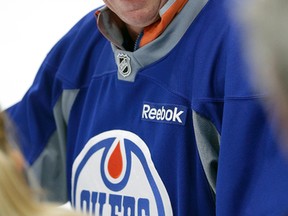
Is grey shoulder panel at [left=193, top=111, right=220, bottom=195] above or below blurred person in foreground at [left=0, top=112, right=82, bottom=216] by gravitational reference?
below

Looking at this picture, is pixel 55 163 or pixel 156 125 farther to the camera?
pixel 55 163

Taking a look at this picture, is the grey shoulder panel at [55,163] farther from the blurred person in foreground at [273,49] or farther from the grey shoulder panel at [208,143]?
the blurred person in foreground at [273,49]

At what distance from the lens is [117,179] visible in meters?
1.08

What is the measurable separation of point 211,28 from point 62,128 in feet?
1.19

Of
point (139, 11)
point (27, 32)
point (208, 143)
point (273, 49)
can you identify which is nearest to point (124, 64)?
point (139, 11)

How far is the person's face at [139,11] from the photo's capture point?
1.04 meters

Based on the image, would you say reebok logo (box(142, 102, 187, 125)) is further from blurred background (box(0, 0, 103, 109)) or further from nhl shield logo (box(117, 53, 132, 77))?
blurred background (box(0, 0, 103, 109))

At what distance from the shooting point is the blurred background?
6.24 ft

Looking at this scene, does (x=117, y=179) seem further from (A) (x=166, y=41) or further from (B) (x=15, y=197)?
(B) (x=15, y=197)

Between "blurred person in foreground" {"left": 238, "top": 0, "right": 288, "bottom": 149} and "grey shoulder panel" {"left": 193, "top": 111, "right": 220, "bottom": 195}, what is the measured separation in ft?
1.79

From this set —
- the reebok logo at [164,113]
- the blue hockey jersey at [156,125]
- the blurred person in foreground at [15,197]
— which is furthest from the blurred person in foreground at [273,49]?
the reebok logo at [164,113]

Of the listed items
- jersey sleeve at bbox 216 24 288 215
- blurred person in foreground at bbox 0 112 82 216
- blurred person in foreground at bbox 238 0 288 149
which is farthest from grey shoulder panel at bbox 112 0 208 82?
blurred person in foreground at bbox 238 0 288 149

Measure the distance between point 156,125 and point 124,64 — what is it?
0.11 m

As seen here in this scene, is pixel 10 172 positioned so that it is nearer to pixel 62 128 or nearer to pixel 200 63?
pixel 200 63
